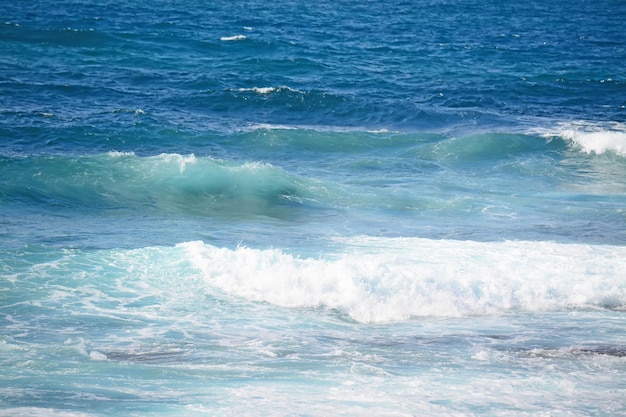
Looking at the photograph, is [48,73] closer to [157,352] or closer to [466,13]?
[157,352]

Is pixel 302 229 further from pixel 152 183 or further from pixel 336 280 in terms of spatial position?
pixel 152 183

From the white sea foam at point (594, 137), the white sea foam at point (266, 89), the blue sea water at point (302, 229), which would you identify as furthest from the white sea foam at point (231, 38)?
the white sea foam at point (594, 137)

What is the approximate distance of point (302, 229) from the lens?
644 inches

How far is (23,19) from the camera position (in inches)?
1489

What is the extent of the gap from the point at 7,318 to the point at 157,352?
254cm

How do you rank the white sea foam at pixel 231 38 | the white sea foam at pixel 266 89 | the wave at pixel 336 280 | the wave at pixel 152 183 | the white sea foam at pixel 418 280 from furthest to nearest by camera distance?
1. the white sea foam at pixel 231 38
2. the white sea foam at pixel 266 89
3. the wave at pixel 152 183
4. the white sea foam at pixel 418 280
5. the wave at pixel 336 280

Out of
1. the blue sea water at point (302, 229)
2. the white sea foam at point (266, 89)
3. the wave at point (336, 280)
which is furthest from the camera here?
the white sea foam at point (266, 89)

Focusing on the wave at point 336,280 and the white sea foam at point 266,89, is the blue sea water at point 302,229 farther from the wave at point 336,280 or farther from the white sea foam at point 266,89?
the white sea foam at point 266,89

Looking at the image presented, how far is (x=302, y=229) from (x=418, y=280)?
13.3 ft

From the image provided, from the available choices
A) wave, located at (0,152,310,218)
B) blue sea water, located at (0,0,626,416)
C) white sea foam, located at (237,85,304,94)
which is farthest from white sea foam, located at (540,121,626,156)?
wave, located at (0,152,310,218)

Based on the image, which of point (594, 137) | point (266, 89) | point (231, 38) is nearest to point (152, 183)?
point (266, 89)

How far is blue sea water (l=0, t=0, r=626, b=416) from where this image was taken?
945 cm

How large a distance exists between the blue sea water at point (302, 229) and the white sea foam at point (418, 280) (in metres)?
0.05

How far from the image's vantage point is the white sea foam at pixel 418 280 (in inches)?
483
